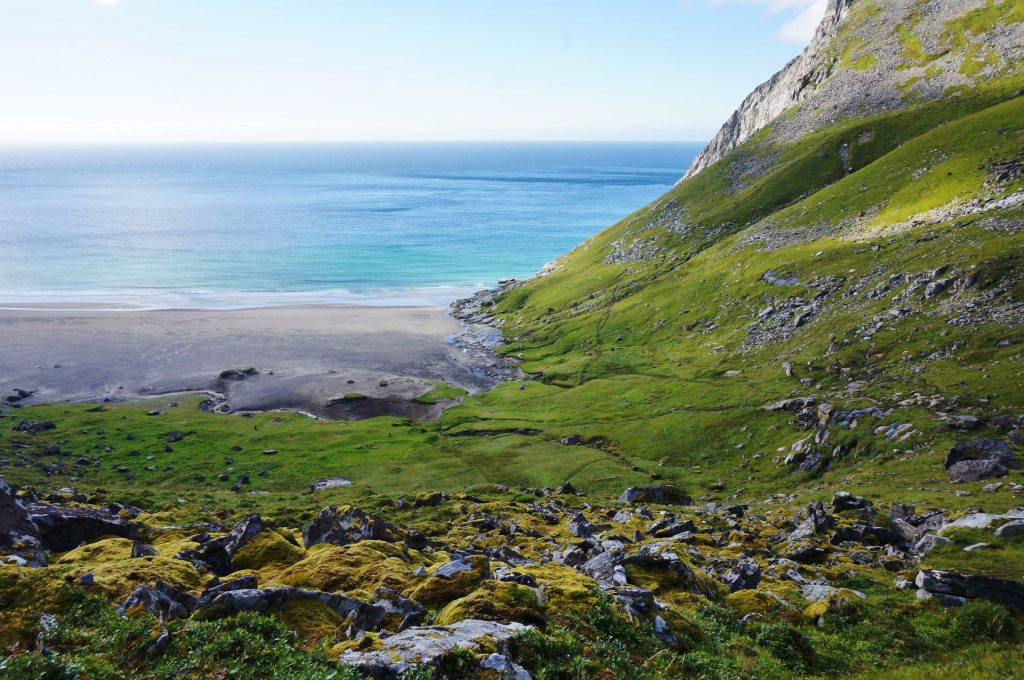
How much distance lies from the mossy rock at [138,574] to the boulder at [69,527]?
326 inches

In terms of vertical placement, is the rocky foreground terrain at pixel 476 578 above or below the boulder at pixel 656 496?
above

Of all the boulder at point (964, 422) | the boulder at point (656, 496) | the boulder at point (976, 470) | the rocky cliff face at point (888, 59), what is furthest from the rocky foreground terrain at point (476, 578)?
the rocky cliff face at point (888, 59)

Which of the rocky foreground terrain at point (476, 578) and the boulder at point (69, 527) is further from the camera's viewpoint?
the boulder at point (69, 527)

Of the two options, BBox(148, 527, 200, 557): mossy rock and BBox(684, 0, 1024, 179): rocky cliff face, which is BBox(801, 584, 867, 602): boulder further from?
BBox(684, 0, 1024, 179): rocky cliff face

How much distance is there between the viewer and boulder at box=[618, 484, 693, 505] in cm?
5434

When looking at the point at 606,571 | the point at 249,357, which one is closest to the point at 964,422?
the point at 606,571

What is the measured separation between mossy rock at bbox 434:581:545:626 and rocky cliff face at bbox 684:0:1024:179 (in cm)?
16948

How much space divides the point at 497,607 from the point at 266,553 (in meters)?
11.2

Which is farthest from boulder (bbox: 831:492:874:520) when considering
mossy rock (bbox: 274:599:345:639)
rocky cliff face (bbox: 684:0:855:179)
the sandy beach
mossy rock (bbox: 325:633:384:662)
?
rocky cliff face (bbox: 684:0:855:179)

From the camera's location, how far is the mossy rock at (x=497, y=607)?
52.1 ft

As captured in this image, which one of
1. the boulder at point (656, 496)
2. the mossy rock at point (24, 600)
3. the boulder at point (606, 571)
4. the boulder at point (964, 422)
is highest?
the mossy rock at point (24, 600)

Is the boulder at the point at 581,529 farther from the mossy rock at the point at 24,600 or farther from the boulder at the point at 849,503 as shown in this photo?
the mossy rock at the point at 24,600

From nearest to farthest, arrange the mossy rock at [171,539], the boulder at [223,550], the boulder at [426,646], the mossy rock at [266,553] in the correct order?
the boulder at [426,646]
the boulder at [223,550]
the mossy rock at [266,553]
the mossy rock at [171,539]

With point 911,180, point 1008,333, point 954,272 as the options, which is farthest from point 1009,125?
point 1008,333
